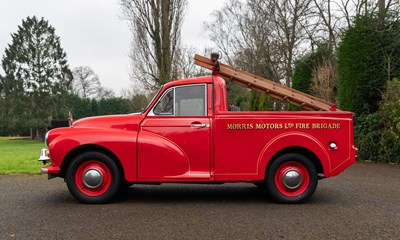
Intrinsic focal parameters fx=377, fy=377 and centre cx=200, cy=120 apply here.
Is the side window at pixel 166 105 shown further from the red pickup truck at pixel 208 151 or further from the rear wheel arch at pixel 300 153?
the rear wheel arch at pixel 300 153

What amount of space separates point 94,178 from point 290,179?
285cm

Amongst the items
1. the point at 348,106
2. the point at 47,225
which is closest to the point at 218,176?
the point at 47,225

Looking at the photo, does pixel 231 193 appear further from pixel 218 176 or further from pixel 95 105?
pixel 95 105

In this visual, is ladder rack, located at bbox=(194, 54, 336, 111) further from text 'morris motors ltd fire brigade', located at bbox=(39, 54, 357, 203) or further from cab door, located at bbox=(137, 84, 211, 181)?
cab door, located at bbox=(137, 84, 211, 181)

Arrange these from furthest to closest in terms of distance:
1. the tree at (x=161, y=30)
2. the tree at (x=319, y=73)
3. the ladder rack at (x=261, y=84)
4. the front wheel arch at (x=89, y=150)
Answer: the tree at (x=161, y=30), the tree at (x=319, y=73), the ladder rack at (x=261, y=84), the front wheel arch at (x=89, y=150)

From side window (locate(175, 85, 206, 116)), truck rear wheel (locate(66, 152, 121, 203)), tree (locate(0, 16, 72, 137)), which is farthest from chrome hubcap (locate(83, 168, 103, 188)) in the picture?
tree (locate(0, 16, 72, 137))

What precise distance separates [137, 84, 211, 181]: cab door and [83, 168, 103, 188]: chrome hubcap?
59 centimetres

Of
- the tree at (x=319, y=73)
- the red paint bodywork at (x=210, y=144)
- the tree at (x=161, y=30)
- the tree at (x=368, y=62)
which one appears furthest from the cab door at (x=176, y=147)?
the tree at (x=161, y=30)

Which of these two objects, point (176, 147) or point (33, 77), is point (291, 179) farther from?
point (33, 77)

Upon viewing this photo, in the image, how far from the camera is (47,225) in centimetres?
443

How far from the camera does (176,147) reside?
17.9 ft

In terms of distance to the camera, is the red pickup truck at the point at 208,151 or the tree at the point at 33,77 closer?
the red pickup truck at the point at 208,151

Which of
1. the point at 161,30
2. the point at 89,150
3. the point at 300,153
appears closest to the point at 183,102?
the point at 89,150

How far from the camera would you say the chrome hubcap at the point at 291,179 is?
217 inches
